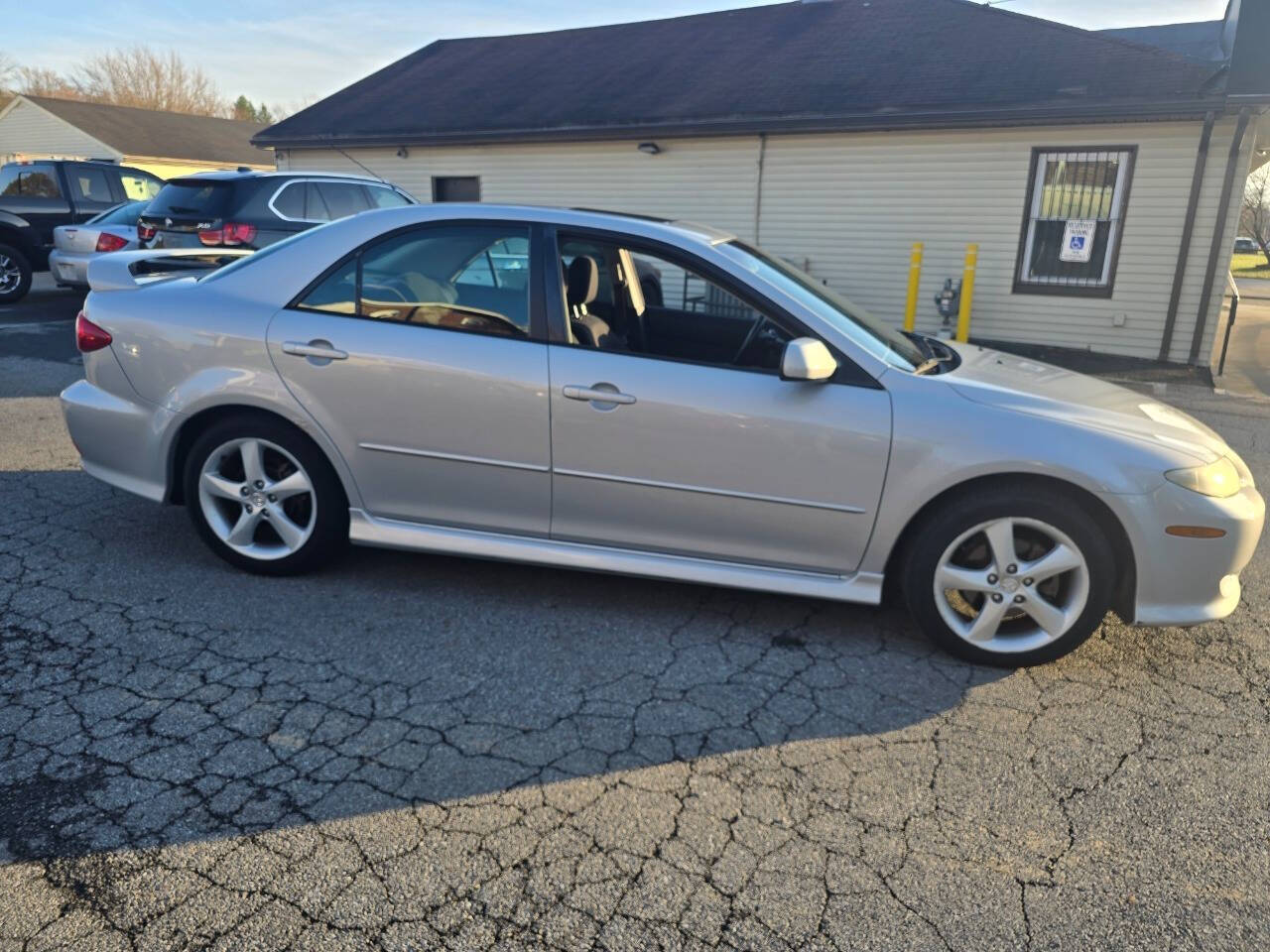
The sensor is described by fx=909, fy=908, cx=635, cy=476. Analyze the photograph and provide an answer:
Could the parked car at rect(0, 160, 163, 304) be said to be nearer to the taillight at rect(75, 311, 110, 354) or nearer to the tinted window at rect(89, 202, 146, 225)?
the tinted window at rect(89, 202, 146, 225)

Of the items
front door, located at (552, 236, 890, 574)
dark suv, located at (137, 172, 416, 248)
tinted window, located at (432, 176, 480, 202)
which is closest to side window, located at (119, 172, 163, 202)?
tinted window, located at (432, 176, 480, 202)

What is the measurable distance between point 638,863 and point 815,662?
1.30m

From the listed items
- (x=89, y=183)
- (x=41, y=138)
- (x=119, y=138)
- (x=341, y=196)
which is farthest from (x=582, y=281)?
(x=41, y=138)

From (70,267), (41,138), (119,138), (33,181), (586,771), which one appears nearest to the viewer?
(586,771)

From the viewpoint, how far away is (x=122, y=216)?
38.9 feet

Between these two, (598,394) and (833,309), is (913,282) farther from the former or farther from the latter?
(598,394)

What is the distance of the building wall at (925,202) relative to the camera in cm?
1055

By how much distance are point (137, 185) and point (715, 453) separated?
1422cm

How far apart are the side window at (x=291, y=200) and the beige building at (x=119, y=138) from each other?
2410cm

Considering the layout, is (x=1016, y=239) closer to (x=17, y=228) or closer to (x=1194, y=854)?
(x=1194, y=854)

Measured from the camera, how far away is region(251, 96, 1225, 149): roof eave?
10.2 metres

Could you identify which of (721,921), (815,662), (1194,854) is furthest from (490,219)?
(1194,854)

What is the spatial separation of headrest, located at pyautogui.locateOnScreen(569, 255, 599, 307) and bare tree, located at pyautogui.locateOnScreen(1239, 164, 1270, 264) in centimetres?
4548

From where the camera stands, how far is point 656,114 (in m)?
13.8
